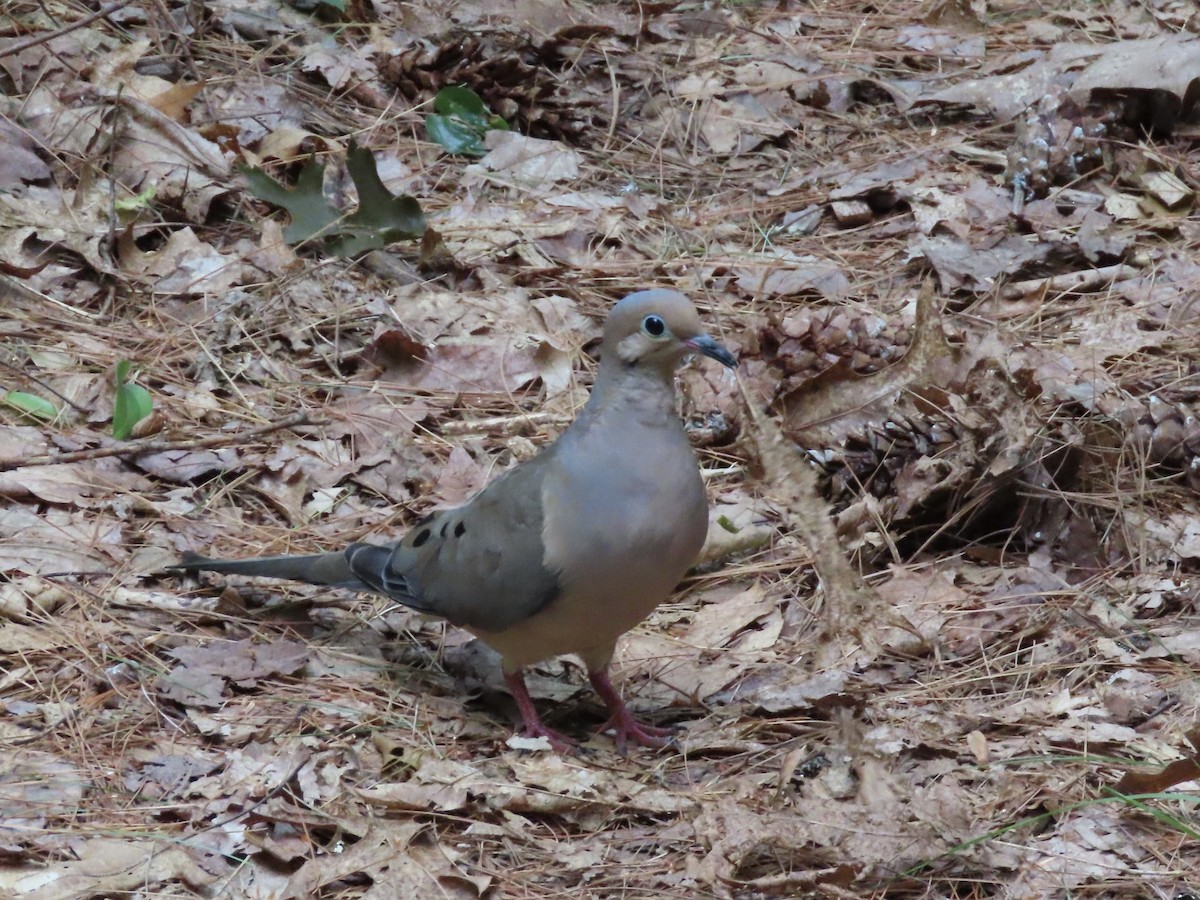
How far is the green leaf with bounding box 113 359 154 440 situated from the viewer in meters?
4.47

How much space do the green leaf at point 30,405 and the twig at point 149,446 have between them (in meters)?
0.22

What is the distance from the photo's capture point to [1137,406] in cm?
435

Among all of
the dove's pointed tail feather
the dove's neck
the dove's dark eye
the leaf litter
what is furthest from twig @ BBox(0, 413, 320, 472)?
the dove's dark eye

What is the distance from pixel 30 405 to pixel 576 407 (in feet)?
6.03

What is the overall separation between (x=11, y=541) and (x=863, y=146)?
4.30 meters

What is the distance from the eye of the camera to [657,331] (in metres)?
3.52

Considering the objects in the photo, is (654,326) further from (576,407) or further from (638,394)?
(576,407)

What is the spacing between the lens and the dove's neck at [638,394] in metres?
3.56

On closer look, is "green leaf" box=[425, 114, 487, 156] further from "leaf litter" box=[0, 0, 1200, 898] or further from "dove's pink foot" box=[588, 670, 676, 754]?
"dove's pink foot" box=[588, 670, 676, 754]

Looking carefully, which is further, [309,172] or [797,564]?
[309,172]

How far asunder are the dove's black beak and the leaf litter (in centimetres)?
58

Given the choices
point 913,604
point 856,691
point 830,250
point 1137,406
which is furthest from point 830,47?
point 856,691

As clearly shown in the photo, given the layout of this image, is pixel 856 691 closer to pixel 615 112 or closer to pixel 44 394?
pixel 44 394

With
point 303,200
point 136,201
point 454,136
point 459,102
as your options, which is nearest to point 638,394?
point 303,200
